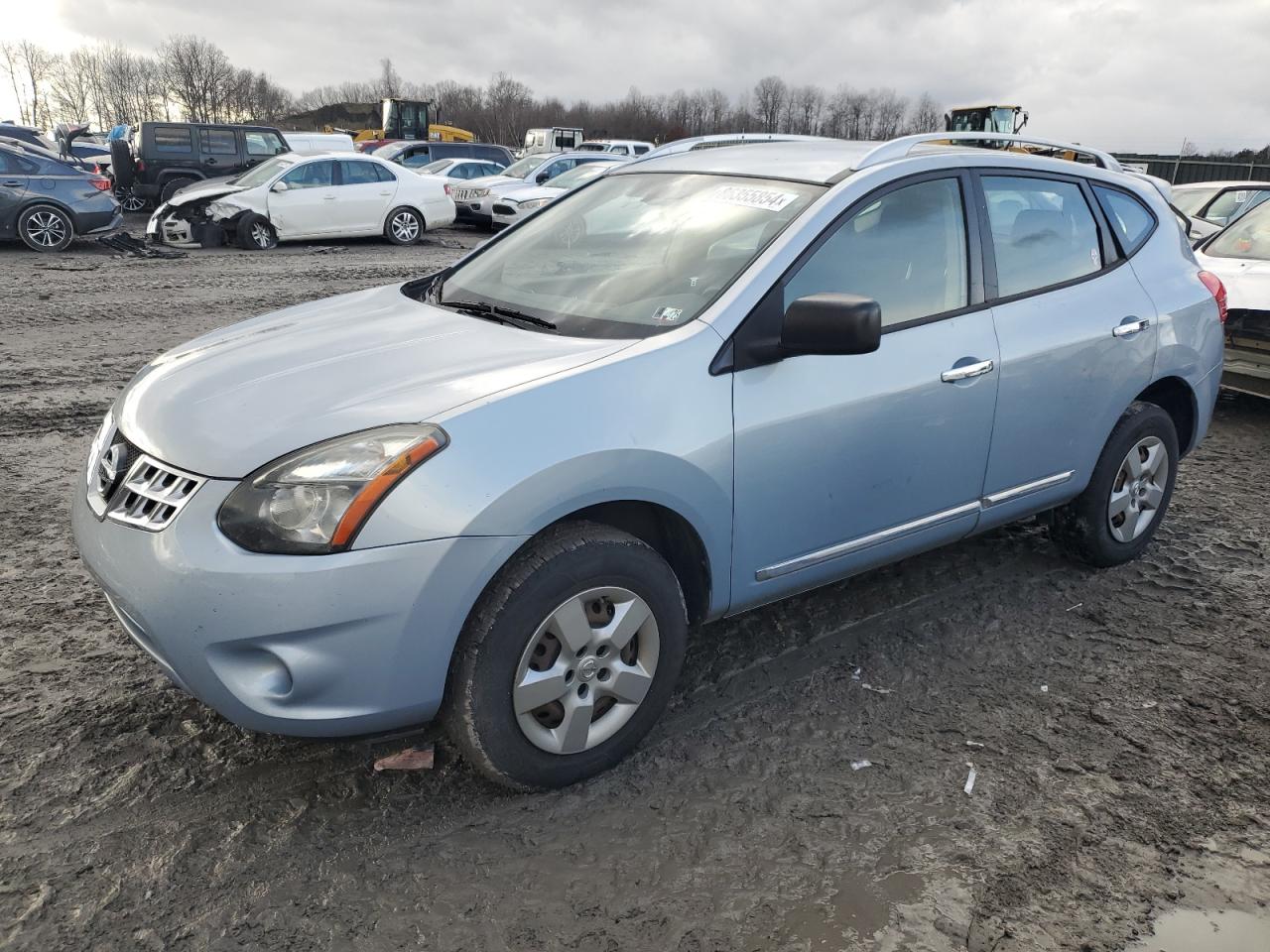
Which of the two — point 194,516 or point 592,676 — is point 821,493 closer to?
point 592,676

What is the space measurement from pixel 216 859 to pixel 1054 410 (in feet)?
10.3

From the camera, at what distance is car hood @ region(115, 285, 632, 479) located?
239 centimetres

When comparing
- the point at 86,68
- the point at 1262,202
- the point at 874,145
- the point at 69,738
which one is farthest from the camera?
the point at 86,68

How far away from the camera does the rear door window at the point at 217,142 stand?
18203mm

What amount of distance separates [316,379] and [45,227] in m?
13.5

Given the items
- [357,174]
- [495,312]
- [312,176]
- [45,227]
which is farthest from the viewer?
[357,174]

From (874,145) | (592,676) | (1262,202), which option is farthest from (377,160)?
(592,676)

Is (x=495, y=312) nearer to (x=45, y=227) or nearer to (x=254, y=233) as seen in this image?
(x=254, y=233)

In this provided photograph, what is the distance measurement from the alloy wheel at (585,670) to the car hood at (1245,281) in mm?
5642

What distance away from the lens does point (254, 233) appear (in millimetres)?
14516

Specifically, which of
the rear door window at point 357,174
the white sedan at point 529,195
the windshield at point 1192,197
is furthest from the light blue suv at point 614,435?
the white sedan at point 529,195

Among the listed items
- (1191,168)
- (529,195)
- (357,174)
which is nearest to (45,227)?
(357,174)

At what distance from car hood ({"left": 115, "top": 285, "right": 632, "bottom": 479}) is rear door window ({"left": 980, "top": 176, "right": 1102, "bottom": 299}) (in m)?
1.67

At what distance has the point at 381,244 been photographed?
16.1 metres
